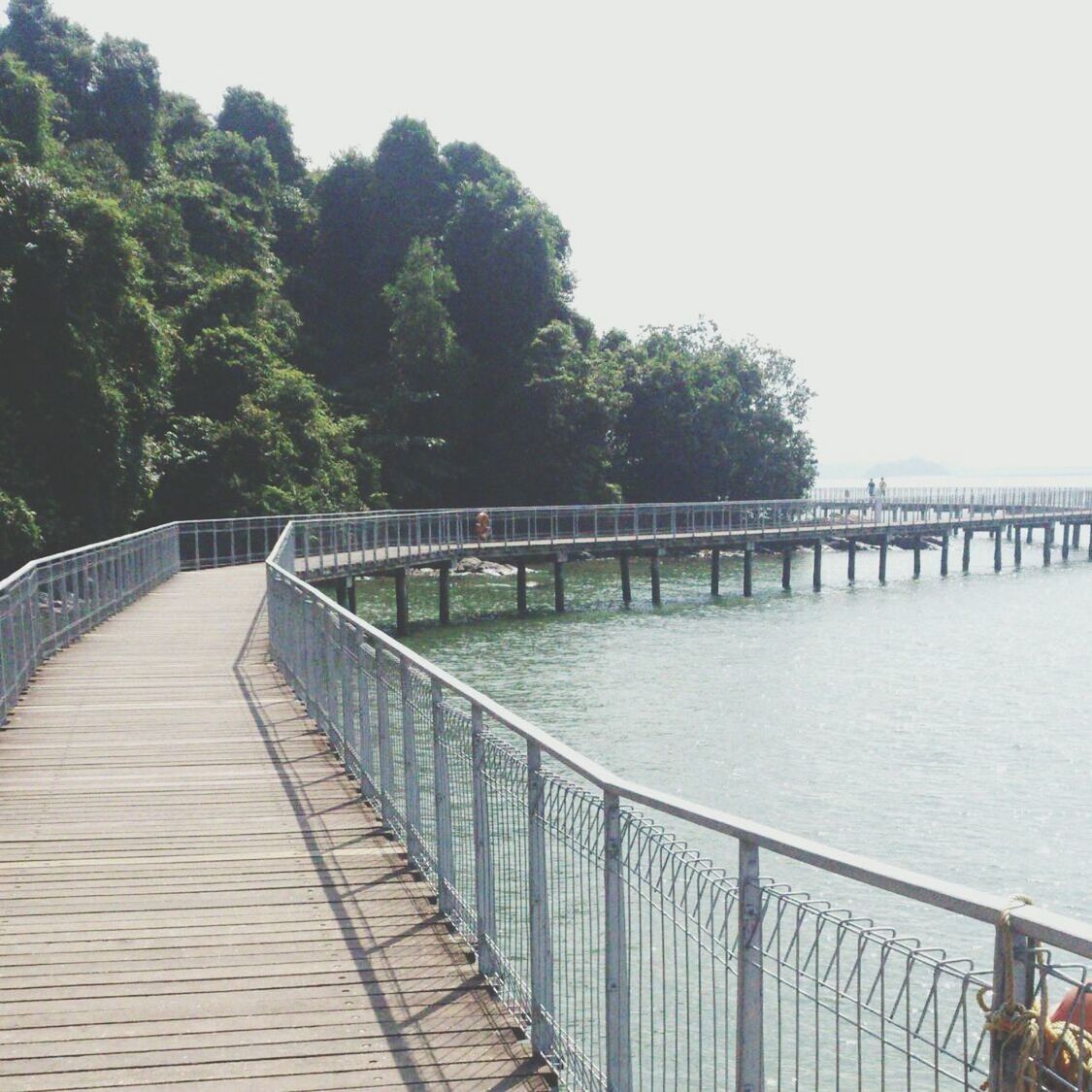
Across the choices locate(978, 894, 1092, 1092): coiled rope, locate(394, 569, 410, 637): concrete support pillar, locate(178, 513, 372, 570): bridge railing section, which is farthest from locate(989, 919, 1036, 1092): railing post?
locate(394, 569, 410, 637): concrete support pillar

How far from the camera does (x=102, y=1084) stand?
176 inches

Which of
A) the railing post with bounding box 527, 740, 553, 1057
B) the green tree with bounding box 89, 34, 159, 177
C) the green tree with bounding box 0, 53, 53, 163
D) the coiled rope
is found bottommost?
the railing post with bounding box 527, 740, 553, 1057

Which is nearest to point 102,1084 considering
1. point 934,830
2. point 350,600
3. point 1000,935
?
point 1000,935

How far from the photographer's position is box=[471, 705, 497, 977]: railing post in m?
5.45

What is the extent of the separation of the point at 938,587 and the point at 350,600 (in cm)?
2738

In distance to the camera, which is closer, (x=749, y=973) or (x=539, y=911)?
(x=749, y=973)

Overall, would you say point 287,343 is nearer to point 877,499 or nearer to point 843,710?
point 877,499

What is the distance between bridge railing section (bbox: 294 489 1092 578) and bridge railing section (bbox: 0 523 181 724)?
187 inches

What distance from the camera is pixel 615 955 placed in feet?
13.4

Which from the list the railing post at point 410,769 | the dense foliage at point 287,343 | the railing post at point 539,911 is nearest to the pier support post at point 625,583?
the dense foliage at point 287,343

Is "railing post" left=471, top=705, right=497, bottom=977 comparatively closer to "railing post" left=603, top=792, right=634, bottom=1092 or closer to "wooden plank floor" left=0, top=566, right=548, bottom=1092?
"wooden plank floor" left=0, top=566, right=548, bottom=1092

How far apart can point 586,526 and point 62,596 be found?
83.9 ft

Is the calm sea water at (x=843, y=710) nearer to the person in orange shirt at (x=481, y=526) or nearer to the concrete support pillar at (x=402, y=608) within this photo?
the concrete support pillar at (x=402, y=608)

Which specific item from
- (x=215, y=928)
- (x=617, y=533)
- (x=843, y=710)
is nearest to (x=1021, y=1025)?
(x=215, y=928)
